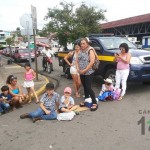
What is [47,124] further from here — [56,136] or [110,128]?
[110,128]

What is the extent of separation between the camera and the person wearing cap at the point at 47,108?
643cm

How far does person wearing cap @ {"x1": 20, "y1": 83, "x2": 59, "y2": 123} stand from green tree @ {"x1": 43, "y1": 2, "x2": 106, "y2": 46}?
28321 millimetres

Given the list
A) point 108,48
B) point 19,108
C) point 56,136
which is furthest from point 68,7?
point 56,136

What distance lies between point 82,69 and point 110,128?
6.80ft

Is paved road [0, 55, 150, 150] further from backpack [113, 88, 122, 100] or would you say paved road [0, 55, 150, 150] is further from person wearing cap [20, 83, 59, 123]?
backpack [113, 88, 122, 100]

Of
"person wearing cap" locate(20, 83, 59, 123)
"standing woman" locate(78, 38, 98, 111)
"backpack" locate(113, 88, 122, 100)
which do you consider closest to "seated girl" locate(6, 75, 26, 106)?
"person wearing cap" locate(20, 83, 59, 123)

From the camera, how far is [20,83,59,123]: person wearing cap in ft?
21.1

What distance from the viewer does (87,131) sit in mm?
5543

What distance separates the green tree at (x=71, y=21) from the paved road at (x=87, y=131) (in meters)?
28.2

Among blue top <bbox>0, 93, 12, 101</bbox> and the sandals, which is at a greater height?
blue top <bbox>0, 93, 12, 101</bbox>

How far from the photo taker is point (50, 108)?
6.57 meters

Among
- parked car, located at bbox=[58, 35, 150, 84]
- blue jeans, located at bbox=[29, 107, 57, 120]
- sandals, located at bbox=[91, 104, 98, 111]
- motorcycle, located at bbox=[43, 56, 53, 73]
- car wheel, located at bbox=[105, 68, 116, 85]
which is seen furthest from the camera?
motorcycle, located at bbox=[43, 56, 53, 73]

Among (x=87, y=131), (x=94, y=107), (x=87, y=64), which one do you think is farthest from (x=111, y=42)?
(x=87, y=131)

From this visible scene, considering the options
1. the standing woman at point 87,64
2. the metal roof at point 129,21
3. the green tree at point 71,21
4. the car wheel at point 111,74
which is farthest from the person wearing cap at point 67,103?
the metal roof at point 129,21
